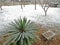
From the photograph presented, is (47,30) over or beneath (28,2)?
beneath

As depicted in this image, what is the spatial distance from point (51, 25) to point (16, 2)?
13.9m

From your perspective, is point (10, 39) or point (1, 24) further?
point (1, 24)

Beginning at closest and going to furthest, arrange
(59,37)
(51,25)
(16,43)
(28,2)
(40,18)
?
(16,43)
(59,37)
(51,25)
(40,18)
(28,2)

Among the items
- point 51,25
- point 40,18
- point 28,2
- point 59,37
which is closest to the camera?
point 59,37

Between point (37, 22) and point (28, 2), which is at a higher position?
point (28, 2)

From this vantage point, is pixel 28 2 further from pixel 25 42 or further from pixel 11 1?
pixel 25 42

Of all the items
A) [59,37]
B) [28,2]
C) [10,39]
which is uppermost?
[28,2]

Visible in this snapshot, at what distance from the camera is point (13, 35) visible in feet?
27.9

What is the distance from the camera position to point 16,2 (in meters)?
26.5

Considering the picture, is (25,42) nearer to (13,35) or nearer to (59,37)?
(13,35)

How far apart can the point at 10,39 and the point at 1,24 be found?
558cm

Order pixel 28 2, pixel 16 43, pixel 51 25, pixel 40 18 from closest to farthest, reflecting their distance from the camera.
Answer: pixel 16 43
pixel 51 25
pixel 40 18
pixel 28 2

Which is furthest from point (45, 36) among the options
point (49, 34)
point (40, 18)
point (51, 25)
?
point (40, 18)

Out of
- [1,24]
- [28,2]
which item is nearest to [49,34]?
[1,24]
